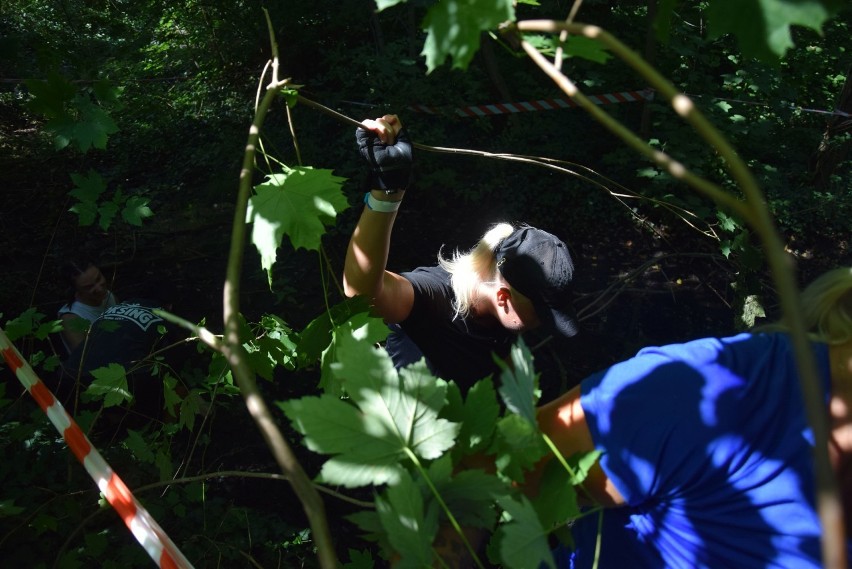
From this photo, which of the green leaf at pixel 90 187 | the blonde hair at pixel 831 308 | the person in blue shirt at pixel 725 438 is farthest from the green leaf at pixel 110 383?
the blonde hair at pixel 831 308

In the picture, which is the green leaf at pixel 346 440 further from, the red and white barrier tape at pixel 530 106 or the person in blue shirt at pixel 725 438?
the red and white barrier tape at pixel 530 106

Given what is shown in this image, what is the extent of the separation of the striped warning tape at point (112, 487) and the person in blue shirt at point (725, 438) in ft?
2.71

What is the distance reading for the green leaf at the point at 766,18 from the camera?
2.34 ft

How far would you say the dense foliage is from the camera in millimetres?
3125

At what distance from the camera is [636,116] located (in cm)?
638

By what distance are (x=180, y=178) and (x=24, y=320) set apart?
13.7 feet

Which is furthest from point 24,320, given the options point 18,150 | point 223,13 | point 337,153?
point 18,150

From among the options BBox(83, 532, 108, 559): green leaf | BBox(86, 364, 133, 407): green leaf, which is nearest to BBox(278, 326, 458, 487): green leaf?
BBox(86, 364, 133, 407): green leaf

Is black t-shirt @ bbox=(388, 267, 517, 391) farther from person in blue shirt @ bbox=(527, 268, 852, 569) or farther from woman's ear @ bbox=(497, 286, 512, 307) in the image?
person in blue shirt @ bbox=(527, 268, 852, 569)

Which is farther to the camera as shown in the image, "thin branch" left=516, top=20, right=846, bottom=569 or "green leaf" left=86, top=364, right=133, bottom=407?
"green leaf" left=86, top=364, right=133, bottom=407

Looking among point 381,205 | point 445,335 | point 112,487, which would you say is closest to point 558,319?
point 445,335

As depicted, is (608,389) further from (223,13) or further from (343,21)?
(223,13)

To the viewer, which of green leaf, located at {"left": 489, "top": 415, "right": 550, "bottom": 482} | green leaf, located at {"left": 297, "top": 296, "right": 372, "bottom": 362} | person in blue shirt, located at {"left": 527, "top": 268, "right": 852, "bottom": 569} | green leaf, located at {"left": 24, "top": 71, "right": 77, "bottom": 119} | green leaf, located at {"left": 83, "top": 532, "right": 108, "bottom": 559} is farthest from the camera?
green leaf, located at {"left": 83, "top": 532, "right": 108, "bottom": 559}

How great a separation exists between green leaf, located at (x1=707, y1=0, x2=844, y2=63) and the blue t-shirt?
57 cm
